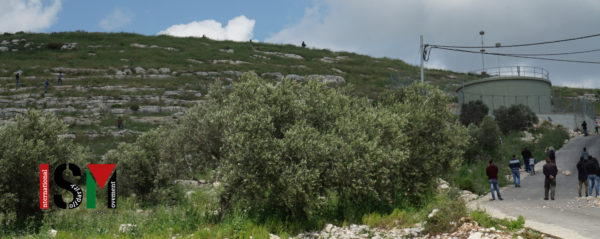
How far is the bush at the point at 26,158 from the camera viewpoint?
65.9 ft

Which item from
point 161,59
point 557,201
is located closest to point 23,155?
point 557,201

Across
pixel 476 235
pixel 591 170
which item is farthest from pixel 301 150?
pixel 591 170

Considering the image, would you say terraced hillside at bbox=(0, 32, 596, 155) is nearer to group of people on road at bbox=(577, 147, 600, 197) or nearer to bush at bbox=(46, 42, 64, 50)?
bush at bbox=(46, 42, 64, 50)

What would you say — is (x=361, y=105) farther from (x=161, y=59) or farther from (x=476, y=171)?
(x=161, y=59)

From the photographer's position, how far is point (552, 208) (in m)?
19.4

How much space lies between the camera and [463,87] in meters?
56.9

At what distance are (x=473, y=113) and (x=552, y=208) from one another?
29669 mm

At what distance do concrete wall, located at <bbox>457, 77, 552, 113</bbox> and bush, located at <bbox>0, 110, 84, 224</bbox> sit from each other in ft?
156

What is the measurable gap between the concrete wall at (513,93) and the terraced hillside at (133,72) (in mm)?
10332

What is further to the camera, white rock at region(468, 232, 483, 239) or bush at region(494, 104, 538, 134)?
bush at region(494, 104, 538, 134)

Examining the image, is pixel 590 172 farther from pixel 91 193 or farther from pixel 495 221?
pixel 91 193

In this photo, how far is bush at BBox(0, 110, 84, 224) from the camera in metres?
20.1

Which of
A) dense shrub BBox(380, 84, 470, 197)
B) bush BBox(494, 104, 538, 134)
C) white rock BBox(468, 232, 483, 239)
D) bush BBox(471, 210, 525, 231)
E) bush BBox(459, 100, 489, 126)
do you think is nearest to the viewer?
white rock BBox(468, 232, 483, 239)

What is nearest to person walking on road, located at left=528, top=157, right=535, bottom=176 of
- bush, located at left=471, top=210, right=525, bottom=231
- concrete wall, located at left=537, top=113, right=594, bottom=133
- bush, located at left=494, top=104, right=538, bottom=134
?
bush, located at left=471, top=210, right=525, bottom=231
